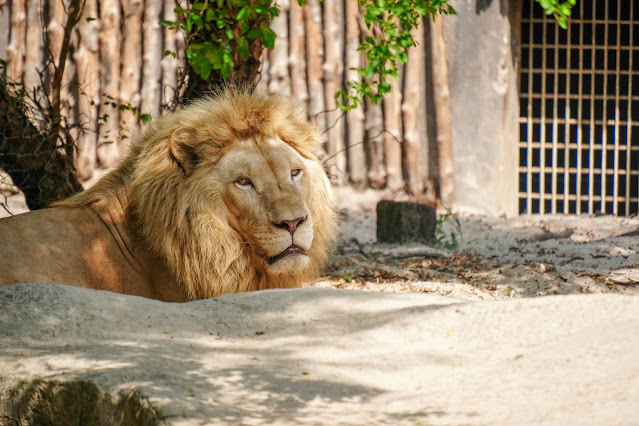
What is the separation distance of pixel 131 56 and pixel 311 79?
80.7 inches

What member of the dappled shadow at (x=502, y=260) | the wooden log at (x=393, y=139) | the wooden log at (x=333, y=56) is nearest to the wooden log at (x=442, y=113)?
the wooden log at (x=393, y=139)

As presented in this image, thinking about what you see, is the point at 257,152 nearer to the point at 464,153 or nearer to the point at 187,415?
the point at 187,415

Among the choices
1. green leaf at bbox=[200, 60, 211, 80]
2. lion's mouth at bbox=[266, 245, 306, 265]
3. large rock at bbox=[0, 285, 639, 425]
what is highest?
green leaf at bbox=[200, 60, 211, 80]

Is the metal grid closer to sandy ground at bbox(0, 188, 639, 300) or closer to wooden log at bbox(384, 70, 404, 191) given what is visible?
A: sandy ground at bbox(0, 188, 639, 300)

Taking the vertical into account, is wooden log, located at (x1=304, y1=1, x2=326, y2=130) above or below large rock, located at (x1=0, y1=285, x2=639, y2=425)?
above

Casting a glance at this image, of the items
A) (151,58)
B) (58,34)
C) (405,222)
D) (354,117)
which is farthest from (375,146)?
(58,34)

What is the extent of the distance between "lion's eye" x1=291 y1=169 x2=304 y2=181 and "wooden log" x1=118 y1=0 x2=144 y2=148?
5331 mm

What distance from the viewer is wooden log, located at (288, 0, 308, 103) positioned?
31.1 ft

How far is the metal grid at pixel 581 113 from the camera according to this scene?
10117 millimetres

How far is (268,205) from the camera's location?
4.33 meters

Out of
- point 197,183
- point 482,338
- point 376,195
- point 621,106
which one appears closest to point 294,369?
point 482,338

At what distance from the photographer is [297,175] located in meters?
4.57

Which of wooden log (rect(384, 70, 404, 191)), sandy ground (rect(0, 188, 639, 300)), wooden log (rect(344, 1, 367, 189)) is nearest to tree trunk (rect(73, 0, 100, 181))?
sandy ground (rect(0, 188, 639, 300))

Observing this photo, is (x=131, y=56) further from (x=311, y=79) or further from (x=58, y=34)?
(x=311, y=79)
